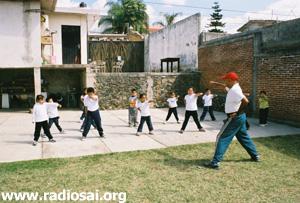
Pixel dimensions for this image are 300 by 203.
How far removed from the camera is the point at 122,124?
11.6 metres

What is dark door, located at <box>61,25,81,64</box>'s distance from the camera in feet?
61.1

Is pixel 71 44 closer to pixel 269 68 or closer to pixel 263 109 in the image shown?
pixel 269 68

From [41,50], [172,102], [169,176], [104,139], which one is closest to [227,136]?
[169,176]

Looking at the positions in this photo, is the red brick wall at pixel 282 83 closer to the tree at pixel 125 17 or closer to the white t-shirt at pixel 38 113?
the white t-shirt at pixel 38 113

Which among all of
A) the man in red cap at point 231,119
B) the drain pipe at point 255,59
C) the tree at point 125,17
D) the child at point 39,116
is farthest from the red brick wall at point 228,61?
the tree at point 125,17

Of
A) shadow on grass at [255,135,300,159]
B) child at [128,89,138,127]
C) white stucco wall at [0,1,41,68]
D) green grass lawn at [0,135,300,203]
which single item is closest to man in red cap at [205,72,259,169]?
Result: green grass lawn at [0,135,300,203]

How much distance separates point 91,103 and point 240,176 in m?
4.71

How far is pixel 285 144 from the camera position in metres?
8.05

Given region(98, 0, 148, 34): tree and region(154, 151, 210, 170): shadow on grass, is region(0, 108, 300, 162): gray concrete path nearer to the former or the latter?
region(154, 151, 210, 170): shadow on grass

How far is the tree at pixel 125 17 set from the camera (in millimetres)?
34656

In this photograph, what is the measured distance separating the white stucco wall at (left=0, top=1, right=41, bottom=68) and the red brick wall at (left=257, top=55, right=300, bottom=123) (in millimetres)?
10543

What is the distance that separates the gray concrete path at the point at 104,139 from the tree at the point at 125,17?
24541mm

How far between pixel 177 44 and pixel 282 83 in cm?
1036

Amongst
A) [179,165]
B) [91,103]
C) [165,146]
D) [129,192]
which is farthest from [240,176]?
[91,103]
